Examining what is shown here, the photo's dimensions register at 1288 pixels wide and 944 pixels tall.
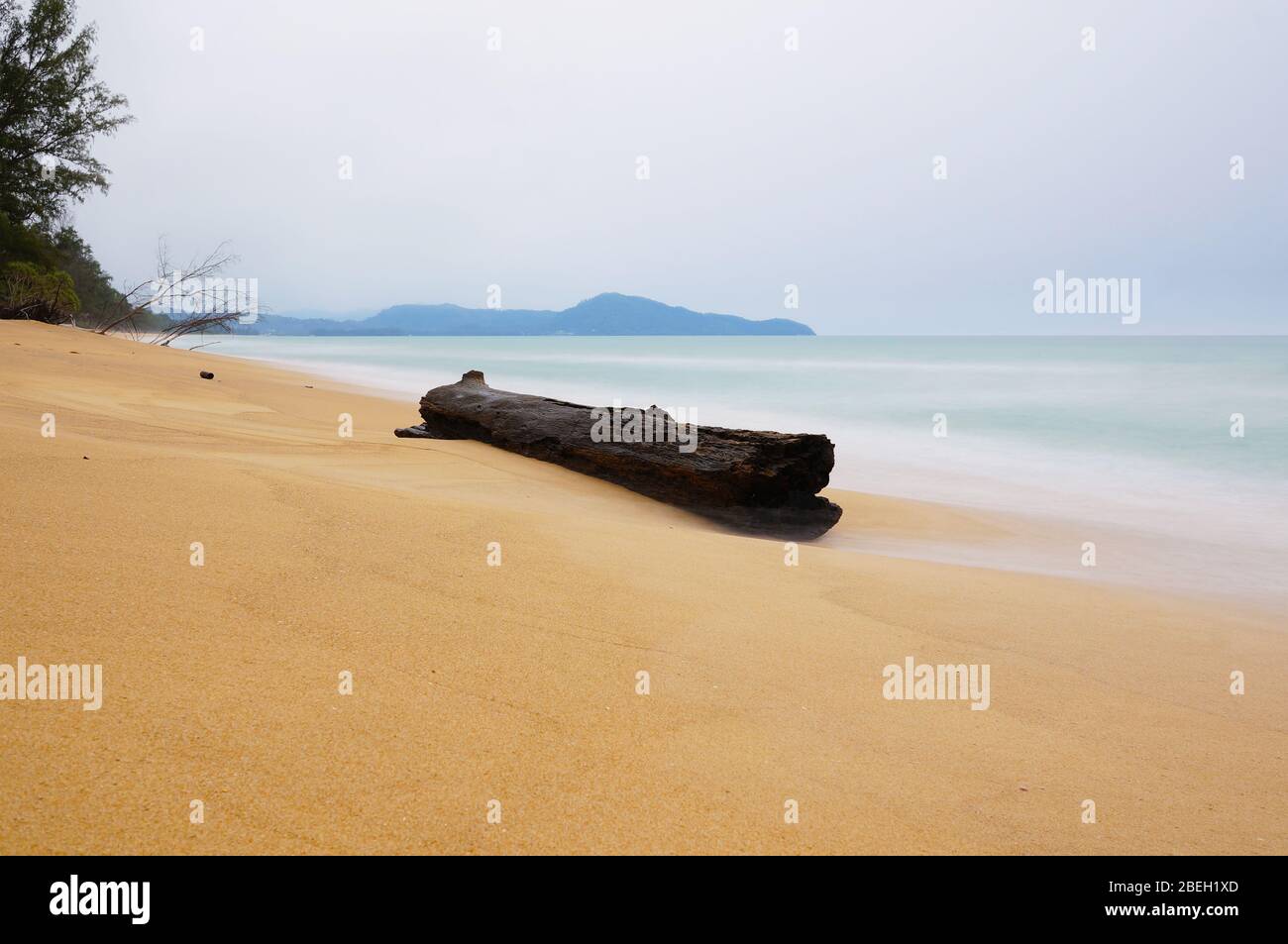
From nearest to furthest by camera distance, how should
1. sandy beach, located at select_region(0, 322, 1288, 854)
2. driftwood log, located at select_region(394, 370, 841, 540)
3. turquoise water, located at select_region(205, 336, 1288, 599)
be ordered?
sandy beach, located at select_region(0, 322, 1288, 854)
driftwood log, located at select_region(394, 370, 841, 540)
turquoise water, located at select_region(205, 336, 1288, 599)

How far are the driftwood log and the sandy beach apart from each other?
2028 millimetres

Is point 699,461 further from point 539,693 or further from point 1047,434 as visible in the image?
point 1047,434

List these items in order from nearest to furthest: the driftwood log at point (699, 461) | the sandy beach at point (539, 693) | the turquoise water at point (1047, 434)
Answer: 1. the sandy beach at point (539, 693)
2. the driftwood log at point (699, 461)
3. the turquoise water at point (1047, 434)

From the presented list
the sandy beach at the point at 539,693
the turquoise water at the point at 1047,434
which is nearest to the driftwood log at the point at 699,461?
the sandy beach at the point at 539,693

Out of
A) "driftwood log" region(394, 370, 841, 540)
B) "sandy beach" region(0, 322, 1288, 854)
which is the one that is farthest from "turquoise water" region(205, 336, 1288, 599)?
"sandy beach" region(0, 322, 1288, 854)

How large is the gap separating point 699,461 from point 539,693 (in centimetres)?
447

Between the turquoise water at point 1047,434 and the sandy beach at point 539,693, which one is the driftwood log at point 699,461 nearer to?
the sandy beach at point 539,693

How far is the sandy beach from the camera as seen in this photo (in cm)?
176

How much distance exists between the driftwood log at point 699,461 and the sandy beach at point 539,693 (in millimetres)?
2028

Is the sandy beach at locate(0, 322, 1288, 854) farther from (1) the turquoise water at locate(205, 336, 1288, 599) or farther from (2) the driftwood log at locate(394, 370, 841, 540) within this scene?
(1) the turquoise water at locate(205, 336, 1288, 599)

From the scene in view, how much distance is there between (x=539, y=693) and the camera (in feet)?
7.79

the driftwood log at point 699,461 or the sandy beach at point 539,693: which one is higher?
the driftwood log at point 699,461

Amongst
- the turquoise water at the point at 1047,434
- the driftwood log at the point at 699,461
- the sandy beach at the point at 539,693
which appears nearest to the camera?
the sandy beach at the point at 539,693

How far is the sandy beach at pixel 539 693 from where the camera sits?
1763mm
